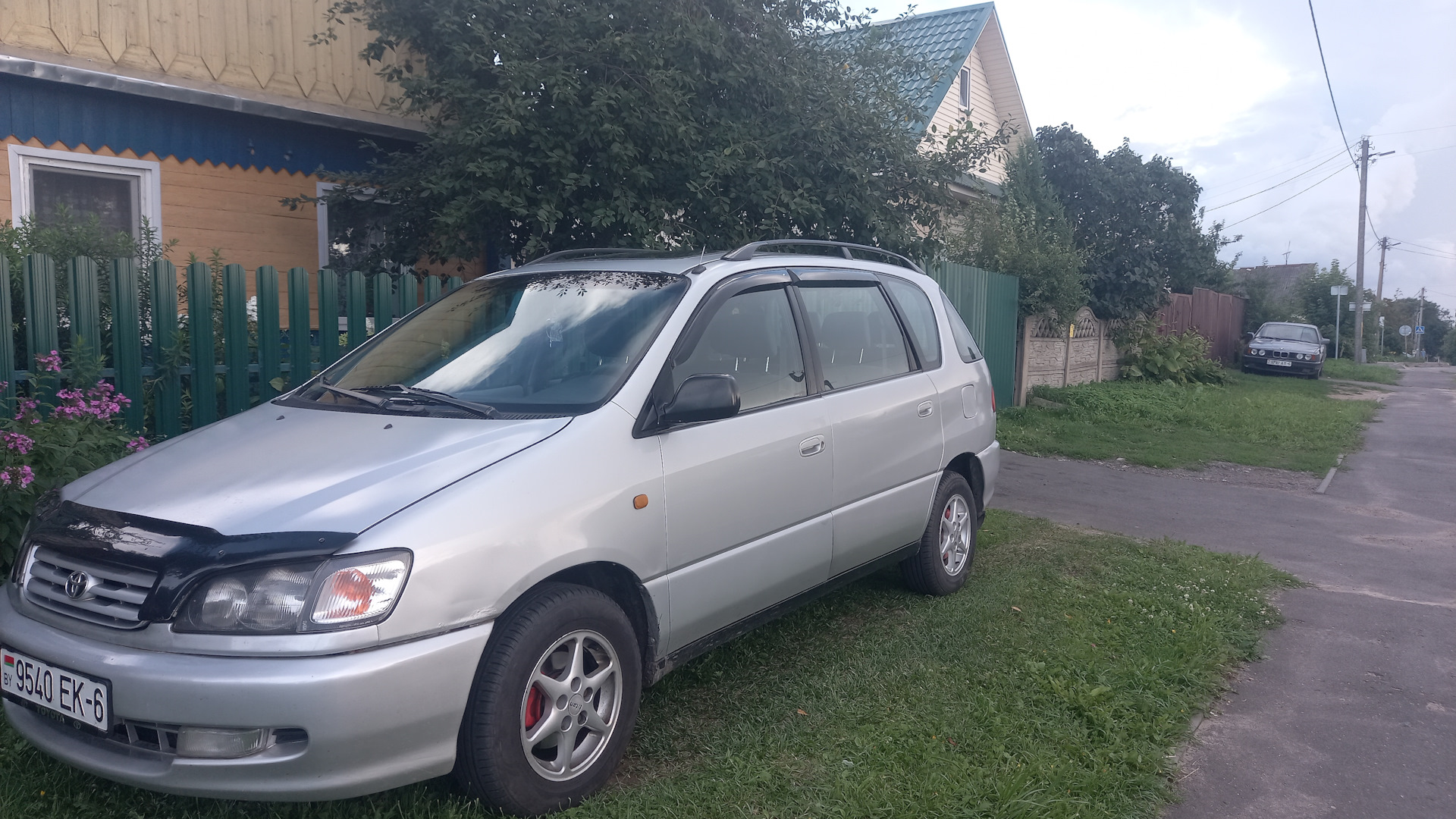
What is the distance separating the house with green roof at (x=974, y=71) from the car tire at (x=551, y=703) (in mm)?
15374

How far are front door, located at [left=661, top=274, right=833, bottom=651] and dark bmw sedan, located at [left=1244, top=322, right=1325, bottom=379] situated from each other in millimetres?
25531

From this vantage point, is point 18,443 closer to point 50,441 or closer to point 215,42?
point 50,441

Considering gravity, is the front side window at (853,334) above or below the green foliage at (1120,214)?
below

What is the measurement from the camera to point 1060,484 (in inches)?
376

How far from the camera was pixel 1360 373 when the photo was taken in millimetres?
30266

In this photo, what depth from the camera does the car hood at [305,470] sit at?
284 cm

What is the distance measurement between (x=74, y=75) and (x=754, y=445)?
6368 millimetres

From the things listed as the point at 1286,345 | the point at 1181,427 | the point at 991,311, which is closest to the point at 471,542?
the point at 991,311

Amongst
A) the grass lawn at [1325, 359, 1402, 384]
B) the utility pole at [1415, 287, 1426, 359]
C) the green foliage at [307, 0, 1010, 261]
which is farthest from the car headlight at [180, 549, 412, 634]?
the utility pole at [1415, 287, 1426, 359]

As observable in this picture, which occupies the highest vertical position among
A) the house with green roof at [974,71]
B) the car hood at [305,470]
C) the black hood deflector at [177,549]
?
the house with green roof at [974,71]

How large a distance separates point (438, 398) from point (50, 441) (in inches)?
86.8

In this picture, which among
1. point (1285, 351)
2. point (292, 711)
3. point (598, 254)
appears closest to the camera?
point (292, 711)

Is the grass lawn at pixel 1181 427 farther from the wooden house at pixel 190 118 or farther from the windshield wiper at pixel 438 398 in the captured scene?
the windshield wiper at pixel 438 398

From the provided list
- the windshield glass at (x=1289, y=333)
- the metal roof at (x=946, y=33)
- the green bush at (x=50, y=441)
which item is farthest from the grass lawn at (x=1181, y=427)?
the windshield glass at (x=1289, y=333)
